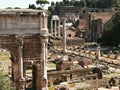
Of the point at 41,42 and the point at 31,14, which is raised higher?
the point at 31,14

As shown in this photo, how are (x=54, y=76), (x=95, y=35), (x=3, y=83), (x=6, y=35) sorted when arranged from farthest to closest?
(x=95, y=35) → (x=54, y=76) → (x=6, y=35) → (x=3, y=83)

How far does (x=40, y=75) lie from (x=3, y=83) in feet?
15.0

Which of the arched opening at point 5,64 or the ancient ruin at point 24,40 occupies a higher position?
the ancient ruin at point 24,40

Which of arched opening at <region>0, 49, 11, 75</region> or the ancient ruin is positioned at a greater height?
the ancient ruin

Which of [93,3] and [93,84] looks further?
[93,3]

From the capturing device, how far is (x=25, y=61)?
21.6 m

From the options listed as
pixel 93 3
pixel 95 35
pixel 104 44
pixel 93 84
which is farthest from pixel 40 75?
pixel 93 3

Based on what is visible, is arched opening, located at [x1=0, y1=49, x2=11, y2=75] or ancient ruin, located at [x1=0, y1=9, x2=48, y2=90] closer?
ancient ruin, located at [x1=0, y1=9, x2=48, y2=90]

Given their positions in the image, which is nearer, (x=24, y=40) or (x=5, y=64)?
(x=24, y=40)

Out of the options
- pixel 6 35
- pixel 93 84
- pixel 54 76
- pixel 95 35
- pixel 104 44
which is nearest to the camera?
pixel 6 35

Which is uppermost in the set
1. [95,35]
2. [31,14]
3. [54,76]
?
[31,14]

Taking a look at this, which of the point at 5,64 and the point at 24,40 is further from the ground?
the point at 24,40

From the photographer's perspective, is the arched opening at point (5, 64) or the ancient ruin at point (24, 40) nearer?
the ancient ruin at point (24, 40)

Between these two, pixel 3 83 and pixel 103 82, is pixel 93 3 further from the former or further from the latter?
pixel 3 83
